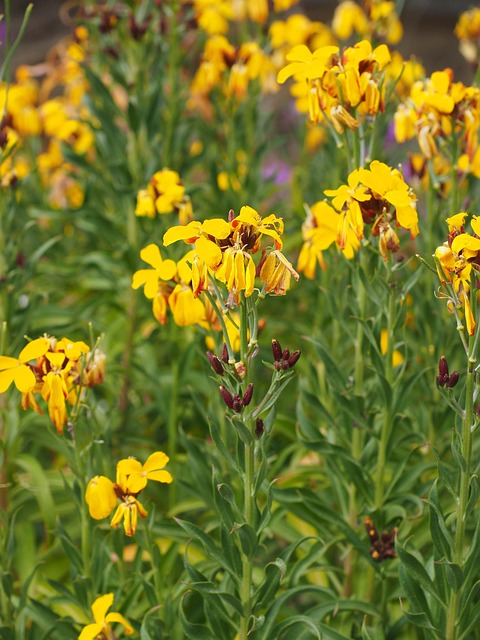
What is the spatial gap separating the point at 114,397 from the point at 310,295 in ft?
2.41

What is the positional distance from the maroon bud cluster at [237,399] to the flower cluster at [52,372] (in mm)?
319

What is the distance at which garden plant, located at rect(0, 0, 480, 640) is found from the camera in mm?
1445

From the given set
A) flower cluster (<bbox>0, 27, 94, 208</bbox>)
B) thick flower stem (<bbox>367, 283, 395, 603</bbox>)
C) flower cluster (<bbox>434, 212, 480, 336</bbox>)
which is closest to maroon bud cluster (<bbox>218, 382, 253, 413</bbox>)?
flower cluster (<bbox>434, 212, 480, 336</bbox>)

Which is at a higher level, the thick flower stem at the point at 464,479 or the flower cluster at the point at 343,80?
the flower cluster at the point at 343,80

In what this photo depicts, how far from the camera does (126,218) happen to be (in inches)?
108

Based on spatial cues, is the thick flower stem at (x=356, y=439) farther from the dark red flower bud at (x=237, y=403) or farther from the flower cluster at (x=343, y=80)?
the dark red flower bud at (x=237, y=403)

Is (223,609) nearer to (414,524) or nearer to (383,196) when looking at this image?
(414,524)

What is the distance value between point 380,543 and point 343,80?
929mm

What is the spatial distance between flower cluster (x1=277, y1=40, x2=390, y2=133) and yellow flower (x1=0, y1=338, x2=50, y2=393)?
68 centimetres

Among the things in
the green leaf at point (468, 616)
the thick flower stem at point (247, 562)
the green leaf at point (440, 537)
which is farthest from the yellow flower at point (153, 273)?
the green leaf at point (468, 616)

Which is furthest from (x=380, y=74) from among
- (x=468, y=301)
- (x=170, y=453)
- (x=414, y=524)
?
→ (x=170, y=453)

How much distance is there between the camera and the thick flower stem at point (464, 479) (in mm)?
1355

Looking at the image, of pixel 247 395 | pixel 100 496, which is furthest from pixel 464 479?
pixel 100 496

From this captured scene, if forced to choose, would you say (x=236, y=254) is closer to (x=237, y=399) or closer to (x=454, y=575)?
(x=237, y=399)
